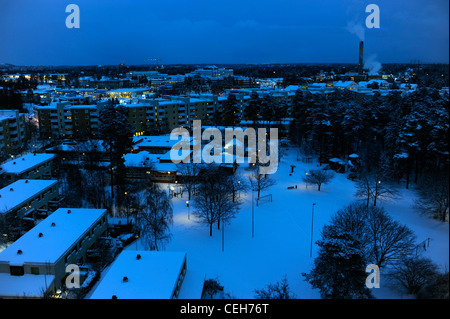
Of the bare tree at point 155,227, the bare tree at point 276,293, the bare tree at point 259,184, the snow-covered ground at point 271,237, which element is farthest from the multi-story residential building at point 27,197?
the bare tree at point 276,293

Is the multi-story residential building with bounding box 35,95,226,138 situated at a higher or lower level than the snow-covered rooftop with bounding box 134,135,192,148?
higher

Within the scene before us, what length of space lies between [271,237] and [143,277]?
4.06 meters

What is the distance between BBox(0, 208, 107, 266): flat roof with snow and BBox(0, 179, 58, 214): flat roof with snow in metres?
1.70

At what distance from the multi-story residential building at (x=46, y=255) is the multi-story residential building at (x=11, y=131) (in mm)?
11576

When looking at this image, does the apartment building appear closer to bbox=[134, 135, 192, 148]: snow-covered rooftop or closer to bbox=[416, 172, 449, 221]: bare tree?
bbox=[134, 135, 192, 148]: snow-covered rooftop

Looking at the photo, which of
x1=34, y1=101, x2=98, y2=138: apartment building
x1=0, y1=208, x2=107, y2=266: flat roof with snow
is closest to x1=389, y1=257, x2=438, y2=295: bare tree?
x1=0, y1=208, x2=107, y2=266: flat roof with snow

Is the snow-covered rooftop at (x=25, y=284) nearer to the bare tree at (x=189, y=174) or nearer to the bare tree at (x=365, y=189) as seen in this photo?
the bare tree at (x=189, y=174)

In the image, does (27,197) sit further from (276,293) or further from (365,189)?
(365,189)

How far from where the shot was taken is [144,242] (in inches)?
344

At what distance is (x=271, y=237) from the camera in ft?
29.7

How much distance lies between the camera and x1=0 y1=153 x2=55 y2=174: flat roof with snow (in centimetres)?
1249

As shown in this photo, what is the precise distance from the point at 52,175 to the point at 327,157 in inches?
487

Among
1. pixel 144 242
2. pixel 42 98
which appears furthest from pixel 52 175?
pixel 42 98

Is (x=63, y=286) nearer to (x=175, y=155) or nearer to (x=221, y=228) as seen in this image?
(x=221, y=228)
